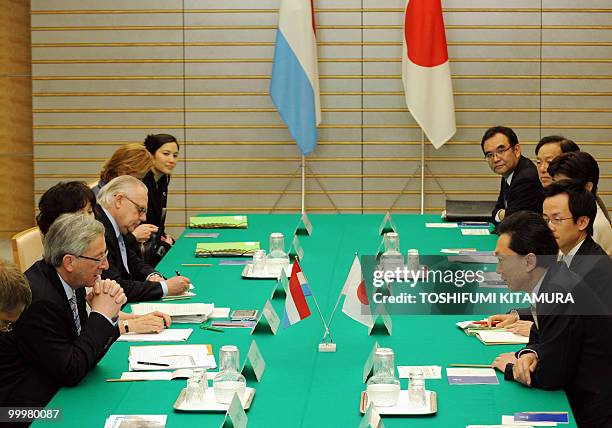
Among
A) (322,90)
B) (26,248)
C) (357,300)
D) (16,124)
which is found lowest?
(357,300)

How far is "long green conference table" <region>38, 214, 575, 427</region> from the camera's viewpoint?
3102 millimetres

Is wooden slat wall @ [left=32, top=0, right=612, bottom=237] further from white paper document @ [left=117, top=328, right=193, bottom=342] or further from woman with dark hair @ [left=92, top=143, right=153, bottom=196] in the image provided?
white paper document @ [left=117, top=328, right=193, bottom=342]

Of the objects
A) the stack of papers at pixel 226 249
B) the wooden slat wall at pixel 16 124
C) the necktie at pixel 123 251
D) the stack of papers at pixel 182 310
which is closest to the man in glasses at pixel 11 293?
the stack of papers at pixel 182 310

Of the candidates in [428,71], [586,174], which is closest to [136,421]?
[586,174]

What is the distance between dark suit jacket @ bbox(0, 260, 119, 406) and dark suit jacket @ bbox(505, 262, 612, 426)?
1591 mm

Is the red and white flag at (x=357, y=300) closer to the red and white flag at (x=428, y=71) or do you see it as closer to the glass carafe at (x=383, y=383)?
the glass carafe at (x=383, y=383)

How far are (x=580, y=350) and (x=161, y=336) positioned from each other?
1706mm

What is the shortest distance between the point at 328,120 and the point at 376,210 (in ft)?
3.15

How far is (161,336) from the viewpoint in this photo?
404cm

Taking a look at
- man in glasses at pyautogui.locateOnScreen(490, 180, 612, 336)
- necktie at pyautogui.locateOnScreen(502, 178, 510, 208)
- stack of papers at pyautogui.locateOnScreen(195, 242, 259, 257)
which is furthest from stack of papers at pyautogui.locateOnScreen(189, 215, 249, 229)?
man in glasses at pyautogui.locateOnScreen(490, 180, 612, 336)

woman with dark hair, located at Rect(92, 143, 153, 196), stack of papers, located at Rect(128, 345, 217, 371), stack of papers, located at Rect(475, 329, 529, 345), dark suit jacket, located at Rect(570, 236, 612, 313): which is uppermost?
woman with dark hair, located at Rect(92, 143, 153, 196)

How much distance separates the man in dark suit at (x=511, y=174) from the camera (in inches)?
265

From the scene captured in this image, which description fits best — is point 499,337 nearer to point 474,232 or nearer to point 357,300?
point 357,300

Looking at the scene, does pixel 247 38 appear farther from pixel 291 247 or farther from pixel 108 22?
pixel 291 247
